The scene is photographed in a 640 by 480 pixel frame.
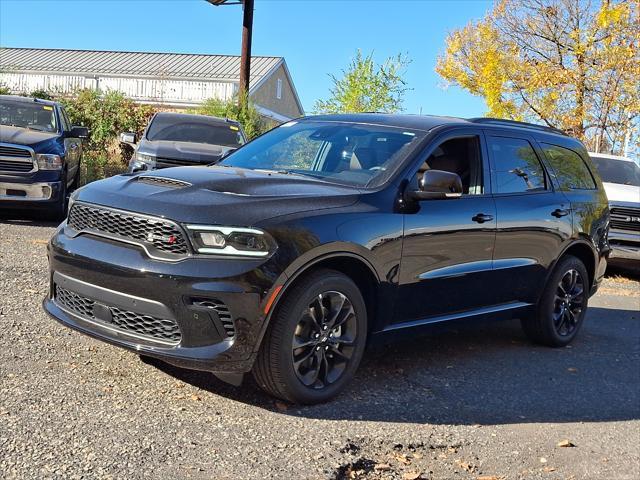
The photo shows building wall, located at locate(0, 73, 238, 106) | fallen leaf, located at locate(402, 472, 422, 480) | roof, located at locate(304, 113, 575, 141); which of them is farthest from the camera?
building wall, located at locate(0, 73, 238, 106)

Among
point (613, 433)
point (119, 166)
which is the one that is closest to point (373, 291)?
point (613, 433)

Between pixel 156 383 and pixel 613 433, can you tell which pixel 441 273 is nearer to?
pixel 613 433

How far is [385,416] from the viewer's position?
4.56 metres

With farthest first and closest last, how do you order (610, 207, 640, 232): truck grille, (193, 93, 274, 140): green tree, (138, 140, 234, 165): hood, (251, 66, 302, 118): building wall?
1. (251, 66, 302, 118): building wall
2. (193, 93, 274, 140): green tree
3. (610, 207, 640, 232): truck grille
4. (138, 140, 234, 165): hood

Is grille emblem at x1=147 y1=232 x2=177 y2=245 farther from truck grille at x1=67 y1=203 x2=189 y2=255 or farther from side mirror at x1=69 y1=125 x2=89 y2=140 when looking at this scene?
side mirror at x1=69 y1=125 x2=89 y2=140

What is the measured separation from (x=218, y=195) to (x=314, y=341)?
1.03 m

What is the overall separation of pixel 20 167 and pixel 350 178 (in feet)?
22.9

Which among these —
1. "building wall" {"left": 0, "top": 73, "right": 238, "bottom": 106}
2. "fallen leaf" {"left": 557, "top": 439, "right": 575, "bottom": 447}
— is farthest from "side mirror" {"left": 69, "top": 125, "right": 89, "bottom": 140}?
"building wall" {"left": 0, "top": 73, "right": 238, "bottom": 106}

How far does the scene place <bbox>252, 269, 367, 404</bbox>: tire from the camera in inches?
167

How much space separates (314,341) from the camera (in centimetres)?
446

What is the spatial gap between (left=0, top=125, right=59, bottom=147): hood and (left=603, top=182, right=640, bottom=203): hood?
8671 mm

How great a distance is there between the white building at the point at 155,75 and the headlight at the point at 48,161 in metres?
21.7

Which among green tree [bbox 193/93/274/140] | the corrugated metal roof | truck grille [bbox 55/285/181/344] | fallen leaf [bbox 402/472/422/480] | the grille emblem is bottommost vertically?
fallen leaf [bbox 402/472/422/480]

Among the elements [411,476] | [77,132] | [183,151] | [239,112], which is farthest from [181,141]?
[411,476]
